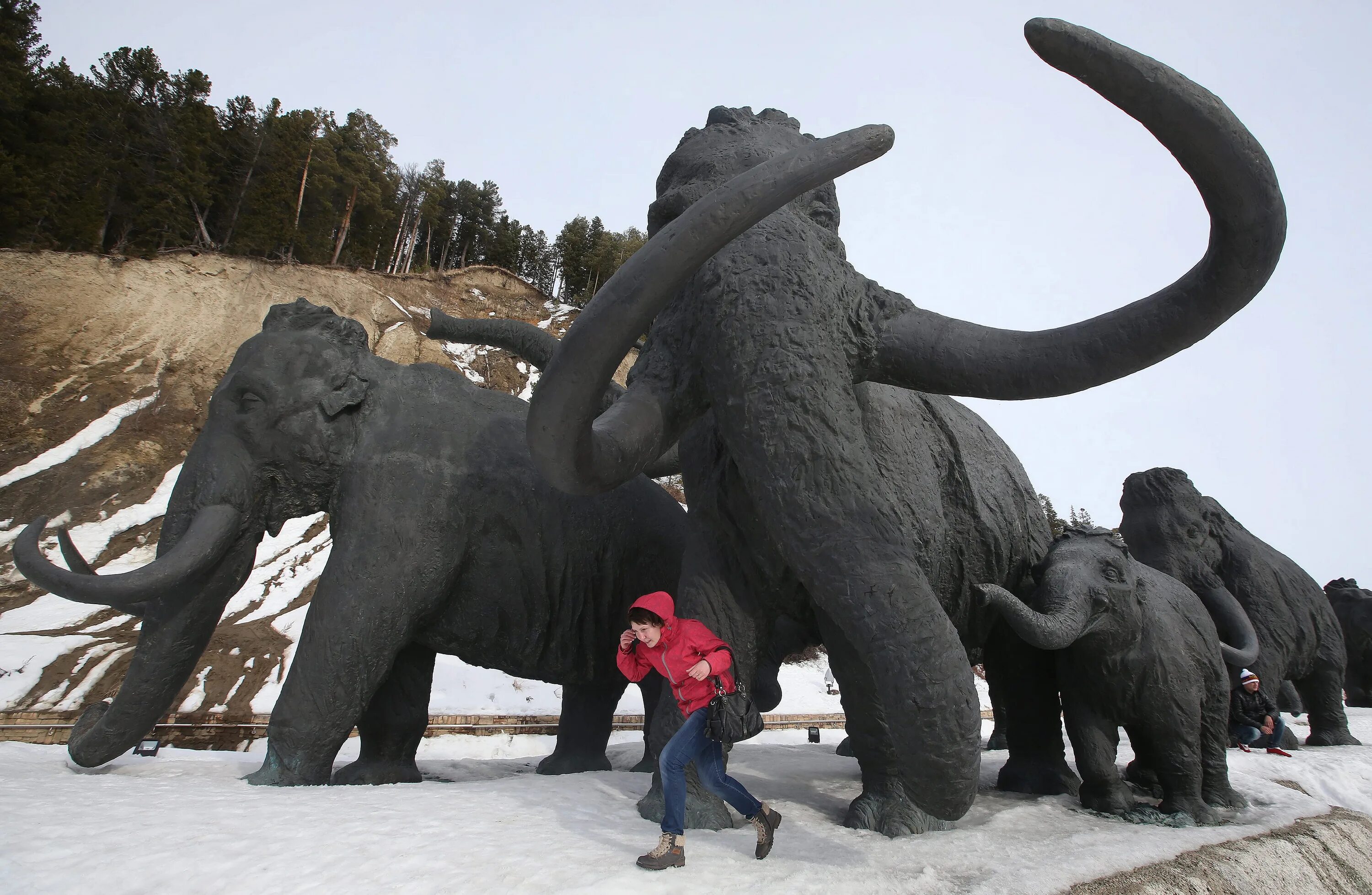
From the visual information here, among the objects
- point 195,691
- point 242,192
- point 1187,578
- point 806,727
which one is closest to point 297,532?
point 195,691

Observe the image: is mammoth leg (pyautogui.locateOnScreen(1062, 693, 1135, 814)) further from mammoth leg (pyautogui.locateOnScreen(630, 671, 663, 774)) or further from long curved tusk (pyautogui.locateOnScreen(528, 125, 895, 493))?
long curved tusk (pyautogui.locateOnScreen(528, 125, 895, 493))

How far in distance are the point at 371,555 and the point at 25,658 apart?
9203mm

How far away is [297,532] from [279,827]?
15.7 metres

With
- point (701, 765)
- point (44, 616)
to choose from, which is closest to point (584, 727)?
point (701, 765)

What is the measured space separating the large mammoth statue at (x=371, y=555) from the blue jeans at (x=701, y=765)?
5.45 feet

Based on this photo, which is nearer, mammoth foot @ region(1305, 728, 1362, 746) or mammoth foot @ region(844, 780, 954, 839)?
mammoth foot @ region(844, 780, 954, 839)

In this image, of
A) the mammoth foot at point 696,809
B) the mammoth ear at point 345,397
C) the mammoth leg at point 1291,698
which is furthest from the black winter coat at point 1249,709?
the mammoth ear at point 345,397

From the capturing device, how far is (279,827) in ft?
7.83

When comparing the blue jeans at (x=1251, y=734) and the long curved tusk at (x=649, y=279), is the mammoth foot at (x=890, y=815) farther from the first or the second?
the blue jeans at (x=1251, y=734)

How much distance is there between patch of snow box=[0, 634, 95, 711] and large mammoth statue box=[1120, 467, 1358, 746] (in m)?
10.3

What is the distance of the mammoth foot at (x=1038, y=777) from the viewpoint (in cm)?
414

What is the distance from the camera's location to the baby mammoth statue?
11.6ft

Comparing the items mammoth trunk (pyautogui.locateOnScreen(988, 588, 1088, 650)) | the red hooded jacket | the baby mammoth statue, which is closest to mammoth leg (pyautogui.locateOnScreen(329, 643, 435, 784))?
the red hooded jacket

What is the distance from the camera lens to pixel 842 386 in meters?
3.03
